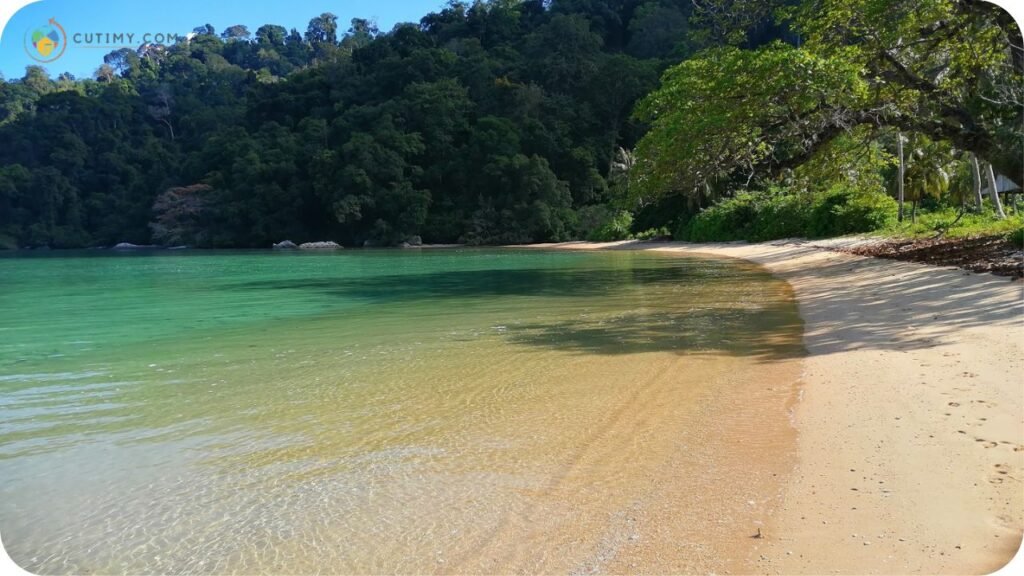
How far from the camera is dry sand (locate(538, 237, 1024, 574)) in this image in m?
2.77

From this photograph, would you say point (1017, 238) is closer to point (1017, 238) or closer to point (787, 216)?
point (1017, 238)

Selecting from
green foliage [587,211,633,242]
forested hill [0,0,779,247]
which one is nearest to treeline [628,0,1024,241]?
green foliage [587,211,633,242]

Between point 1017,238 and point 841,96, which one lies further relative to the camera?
point 1017,238

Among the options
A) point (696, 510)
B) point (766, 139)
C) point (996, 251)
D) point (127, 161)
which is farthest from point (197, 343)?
point (127, 161)

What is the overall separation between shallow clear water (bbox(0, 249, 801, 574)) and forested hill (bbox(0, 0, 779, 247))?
40.3m

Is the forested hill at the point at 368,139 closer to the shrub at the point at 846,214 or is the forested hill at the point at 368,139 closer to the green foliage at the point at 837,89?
the shrub at the point at 846,214

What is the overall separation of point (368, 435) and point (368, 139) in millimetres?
49311

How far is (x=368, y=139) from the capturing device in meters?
51.4

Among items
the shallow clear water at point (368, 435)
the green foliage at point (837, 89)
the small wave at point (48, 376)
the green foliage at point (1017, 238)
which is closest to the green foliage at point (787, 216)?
the green foliage at point (1017, 238)

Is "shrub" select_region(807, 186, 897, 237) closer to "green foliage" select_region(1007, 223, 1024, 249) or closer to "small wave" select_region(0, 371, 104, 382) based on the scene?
"green foliage" select_region(1007, 223, 1024, 249)

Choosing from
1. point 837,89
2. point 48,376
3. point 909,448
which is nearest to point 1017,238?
point 837,89

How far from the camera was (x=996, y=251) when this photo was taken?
12.0 meters

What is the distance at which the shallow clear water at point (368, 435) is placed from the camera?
10.5ft

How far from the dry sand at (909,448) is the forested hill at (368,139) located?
41885mm
